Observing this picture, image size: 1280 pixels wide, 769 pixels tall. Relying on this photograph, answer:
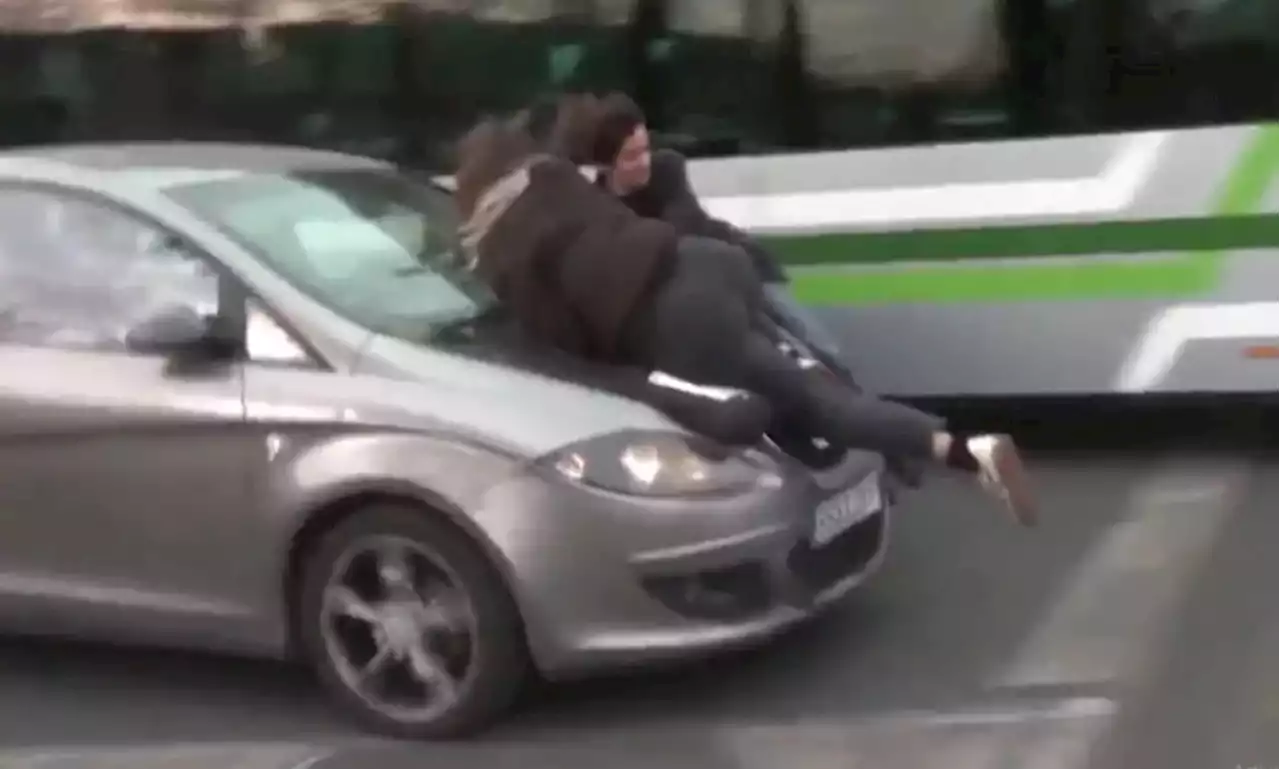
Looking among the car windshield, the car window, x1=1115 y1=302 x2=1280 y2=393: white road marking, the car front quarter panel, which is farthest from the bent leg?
x1=1115 y1=302 x2=1280 y2=393: white road marking

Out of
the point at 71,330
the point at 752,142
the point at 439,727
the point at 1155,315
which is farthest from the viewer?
the point at 752,142

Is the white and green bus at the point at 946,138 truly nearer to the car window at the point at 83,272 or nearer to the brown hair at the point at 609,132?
the brown hair at the point at 609,132

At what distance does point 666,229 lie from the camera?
18.7 feet

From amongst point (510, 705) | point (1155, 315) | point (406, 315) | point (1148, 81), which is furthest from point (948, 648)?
point (1148, 81)

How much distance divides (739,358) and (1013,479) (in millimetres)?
884

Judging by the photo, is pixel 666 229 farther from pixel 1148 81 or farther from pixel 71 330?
pixel 1148 81

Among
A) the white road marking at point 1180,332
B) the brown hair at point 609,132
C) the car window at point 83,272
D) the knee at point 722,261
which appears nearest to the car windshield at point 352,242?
the car window at point 83,272

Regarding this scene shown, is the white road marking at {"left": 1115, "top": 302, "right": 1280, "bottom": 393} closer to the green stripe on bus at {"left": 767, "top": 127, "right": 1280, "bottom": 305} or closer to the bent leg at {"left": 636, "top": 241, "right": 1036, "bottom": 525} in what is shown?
the green stripe on bus at {"left": 767, "top": 127, "right": 1280, "bottom": 305}

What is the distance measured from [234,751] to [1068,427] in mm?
4754

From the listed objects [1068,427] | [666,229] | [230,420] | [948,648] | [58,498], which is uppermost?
[666,229]

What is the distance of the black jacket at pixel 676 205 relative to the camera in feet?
21.2

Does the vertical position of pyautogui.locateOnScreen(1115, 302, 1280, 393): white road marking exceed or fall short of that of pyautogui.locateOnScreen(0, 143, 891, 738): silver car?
it falls short

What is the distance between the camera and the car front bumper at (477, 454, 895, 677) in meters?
4.95

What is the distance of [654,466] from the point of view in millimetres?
5055
